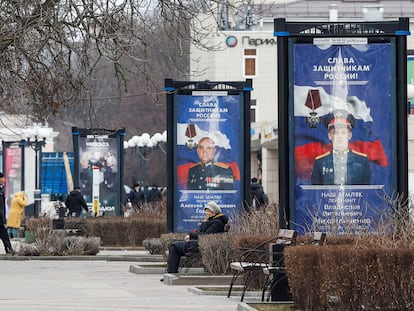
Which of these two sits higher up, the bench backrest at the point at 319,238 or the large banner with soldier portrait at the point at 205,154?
the large banner with soldier portrait at the point at 205,154

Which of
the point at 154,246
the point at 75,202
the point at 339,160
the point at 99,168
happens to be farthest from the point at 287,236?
the point at 99,168

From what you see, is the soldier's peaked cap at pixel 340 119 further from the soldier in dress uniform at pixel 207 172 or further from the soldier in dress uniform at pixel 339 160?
the soldier in dress uniform at pixel 207 172

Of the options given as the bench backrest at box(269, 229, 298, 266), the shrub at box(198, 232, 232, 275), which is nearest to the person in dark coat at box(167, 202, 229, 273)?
the shrub at box(198, 232, 232, 275)

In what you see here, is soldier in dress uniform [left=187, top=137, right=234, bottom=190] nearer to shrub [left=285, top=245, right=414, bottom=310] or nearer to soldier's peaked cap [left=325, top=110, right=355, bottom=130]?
soldier's peaked cap [left=325, top=110, right=355, bottom=130]

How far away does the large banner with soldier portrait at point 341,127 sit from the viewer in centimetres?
1733

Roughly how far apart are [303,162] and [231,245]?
277 cm

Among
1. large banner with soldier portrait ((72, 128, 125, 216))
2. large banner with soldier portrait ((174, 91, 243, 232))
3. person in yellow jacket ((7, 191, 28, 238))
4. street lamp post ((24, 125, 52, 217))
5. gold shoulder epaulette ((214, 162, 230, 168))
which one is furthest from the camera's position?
street lamp post ((24, 125, 52, 217))

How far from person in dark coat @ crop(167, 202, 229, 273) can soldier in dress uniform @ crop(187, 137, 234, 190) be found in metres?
3.91

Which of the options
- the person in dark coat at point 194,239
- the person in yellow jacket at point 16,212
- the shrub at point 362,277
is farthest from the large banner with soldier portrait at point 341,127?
the person in yellow jacket at point 16,212

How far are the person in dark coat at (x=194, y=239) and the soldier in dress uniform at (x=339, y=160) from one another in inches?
143

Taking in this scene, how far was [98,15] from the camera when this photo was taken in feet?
79.6

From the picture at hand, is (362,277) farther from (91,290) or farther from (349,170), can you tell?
(91,290)

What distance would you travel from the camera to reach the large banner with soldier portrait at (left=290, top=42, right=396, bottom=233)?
1733cm

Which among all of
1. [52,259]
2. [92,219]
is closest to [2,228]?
[52,259]
